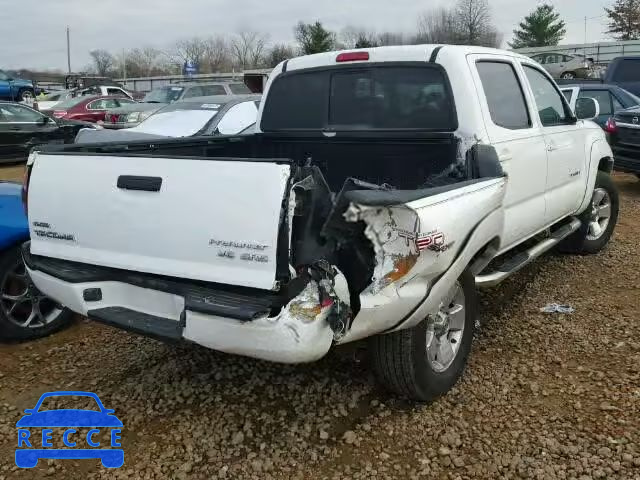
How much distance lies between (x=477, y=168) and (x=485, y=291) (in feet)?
6.33

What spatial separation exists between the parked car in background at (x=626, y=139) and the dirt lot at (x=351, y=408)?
5.40 meters

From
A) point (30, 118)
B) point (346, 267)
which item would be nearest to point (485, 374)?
point (346, 267)

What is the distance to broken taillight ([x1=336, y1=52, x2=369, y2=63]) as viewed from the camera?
4.00m

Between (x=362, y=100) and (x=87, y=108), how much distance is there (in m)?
18.6

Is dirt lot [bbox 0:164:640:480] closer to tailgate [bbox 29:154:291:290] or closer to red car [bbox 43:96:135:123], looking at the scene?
tailgate [bbox 29:154:291:290]

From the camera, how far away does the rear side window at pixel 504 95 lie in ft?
12.4

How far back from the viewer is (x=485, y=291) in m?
4.97

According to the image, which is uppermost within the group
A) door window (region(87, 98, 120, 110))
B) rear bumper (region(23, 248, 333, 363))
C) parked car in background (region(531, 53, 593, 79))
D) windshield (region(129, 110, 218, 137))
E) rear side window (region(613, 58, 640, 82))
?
parked car in background (region(531, 53, 593, 79))

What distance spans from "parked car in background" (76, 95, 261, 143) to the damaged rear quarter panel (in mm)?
6273

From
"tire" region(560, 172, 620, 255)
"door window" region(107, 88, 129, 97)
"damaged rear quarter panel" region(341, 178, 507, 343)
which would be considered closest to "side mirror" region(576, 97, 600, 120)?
"tire" region(560, 172, 620, 255)

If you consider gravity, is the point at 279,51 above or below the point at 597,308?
above

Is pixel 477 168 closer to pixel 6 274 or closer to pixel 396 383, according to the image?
pixel 396 383

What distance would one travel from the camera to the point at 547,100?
15.4 feet

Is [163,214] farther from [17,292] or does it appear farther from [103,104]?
[103,104]
